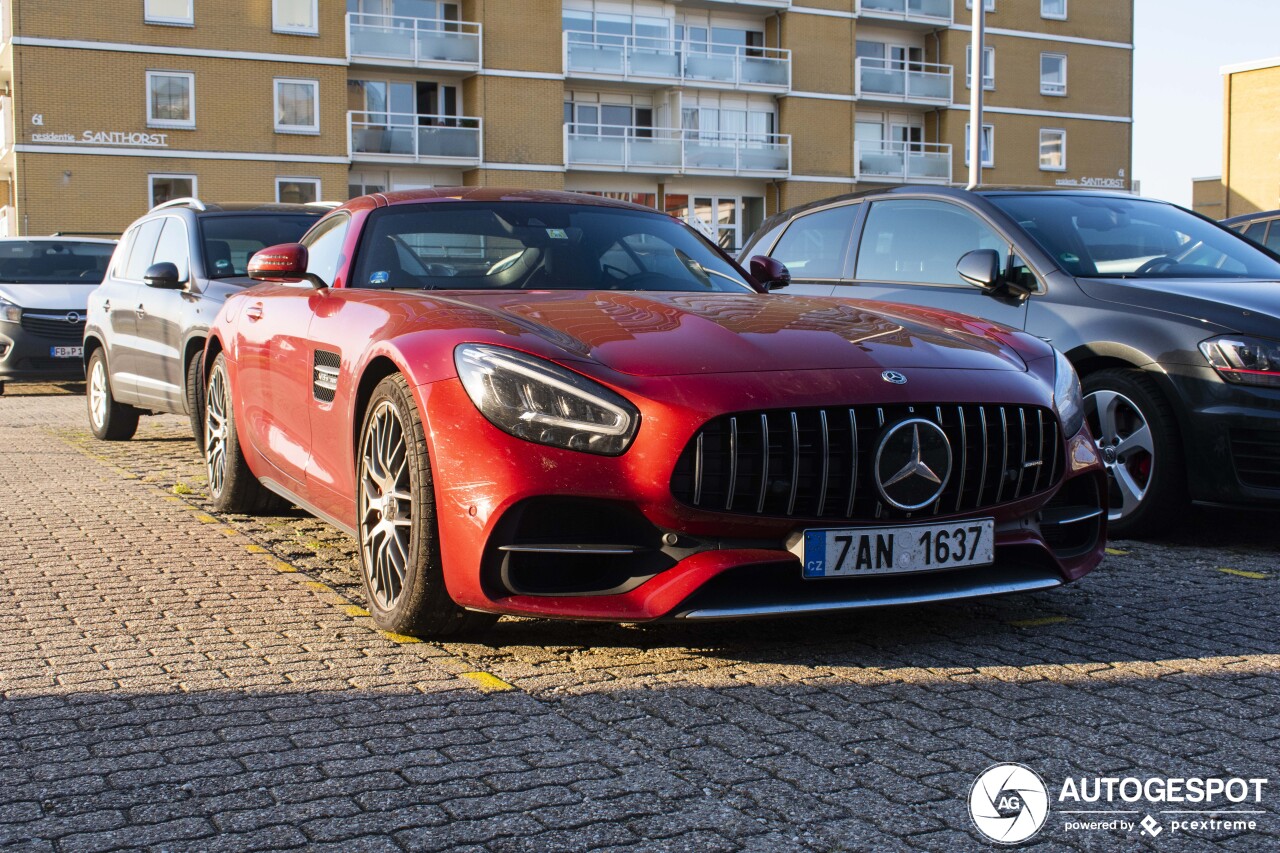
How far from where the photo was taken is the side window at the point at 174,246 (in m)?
9.42

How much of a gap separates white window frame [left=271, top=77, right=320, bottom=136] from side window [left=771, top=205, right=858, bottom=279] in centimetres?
3641

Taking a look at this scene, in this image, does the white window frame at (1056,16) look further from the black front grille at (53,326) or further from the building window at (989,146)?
the black front grille at (53,326)

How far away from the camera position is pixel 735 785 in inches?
123

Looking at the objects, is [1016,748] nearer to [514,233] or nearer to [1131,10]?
[514,233]

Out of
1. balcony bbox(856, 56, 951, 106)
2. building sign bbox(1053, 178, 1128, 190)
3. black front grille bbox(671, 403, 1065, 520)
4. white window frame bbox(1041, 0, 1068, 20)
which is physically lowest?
black front grille bbox(671, 403, 1065, 520)

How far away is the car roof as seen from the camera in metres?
5.82

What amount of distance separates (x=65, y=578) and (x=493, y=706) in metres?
2.53

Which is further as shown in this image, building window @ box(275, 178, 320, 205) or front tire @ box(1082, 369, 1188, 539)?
building window @ box(275, 178, 320, 205)

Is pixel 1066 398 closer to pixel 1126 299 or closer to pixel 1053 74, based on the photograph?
pixel 1126 299

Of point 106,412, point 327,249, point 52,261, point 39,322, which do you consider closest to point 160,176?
point 52,261

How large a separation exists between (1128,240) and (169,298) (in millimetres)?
6029

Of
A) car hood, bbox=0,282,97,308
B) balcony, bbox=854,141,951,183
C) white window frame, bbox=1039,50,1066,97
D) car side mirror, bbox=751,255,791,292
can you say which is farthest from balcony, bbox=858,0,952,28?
car side mirror, bbox=751,255,791,292

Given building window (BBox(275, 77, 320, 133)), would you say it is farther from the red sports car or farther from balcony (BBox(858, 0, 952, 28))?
the red sports car

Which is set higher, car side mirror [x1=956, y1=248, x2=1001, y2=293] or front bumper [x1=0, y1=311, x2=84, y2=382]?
car side mirror [x1=956, y1=248, x2=1001, y2=293]
